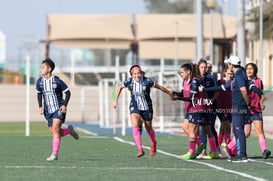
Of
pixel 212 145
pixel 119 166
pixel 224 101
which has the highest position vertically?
pixel 224 101

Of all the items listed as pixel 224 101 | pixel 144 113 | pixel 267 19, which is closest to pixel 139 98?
pixel 144 113

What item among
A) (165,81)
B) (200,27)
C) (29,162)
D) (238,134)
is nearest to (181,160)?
(238,134)

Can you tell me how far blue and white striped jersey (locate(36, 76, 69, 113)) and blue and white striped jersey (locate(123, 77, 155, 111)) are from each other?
5.35 feet

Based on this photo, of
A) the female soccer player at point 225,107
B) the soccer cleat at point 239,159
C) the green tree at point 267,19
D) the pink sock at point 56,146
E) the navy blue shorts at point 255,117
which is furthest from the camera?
the green tree at point 267,19

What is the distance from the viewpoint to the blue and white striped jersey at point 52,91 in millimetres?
18703

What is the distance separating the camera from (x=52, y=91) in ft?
61.5

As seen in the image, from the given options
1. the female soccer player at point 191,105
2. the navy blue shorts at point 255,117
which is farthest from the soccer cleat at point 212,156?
the navy blue shorts at point 255,117

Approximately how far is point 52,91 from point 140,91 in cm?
196

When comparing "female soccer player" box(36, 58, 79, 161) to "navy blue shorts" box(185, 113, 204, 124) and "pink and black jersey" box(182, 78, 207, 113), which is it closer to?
"pink and black jersey" box(182, 78, 207, 113)

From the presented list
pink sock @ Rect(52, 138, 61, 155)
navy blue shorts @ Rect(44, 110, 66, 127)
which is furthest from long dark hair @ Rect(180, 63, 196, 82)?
pink sock @ Rect(52, 138, 61, 155)

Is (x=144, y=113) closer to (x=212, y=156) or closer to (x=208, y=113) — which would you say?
(x=208, y=113)

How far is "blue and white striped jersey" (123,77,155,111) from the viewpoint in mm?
19859

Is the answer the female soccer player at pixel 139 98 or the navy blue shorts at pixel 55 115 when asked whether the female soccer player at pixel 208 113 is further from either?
the navy blue shorts at pixel 55 115

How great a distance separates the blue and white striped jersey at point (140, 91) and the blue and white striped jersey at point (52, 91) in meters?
1.63
